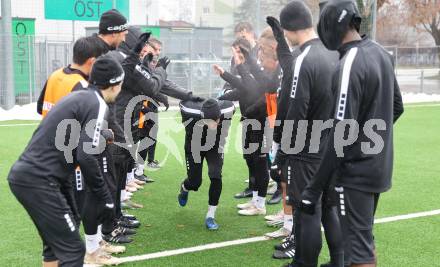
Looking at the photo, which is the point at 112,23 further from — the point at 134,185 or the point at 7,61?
the point at 7,61

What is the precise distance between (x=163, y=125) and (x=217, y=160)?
6957 mm

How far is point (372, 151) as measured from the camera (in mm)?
3537

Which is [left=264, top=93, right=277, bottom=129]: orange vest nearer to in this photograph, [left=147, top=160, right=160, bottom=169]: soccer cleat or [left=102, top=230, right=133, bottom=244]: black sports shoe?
[left=102, top=230, right=133, bottom=244]: black sports shoe

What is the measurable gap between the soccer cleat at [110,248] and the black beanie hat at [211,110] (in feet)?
5.37

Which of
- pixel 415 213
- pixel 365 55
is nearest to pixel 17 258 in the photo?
pixel 365 55

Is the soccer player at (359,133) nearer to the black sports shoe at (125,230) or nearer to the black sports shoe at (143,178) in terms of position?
the black sports shoe at (125,230)

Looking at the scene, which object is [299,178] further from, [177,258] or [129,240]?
[129,240]

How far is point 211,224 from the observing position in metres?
6.28

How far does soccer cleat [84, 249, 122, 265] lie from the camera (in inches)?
201

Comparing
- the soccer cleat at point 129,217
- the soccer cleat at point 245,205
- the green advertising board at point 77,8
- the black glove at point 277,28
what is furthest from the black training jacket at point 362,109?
the green advertising board at point 77,8

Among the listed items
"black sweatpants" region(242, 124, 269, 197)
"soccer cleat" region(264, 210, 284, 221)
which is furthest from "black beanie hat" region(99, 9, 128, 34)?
"soccer cleat" region(264, 210, 284, 221)

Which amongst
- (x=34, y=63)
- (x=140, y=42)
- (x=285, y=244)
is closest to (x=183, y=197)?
(x=285, y=244)

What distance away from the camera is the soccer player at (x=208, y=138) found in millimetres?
6047

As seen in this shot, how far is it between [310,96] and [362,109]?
1.05 m
